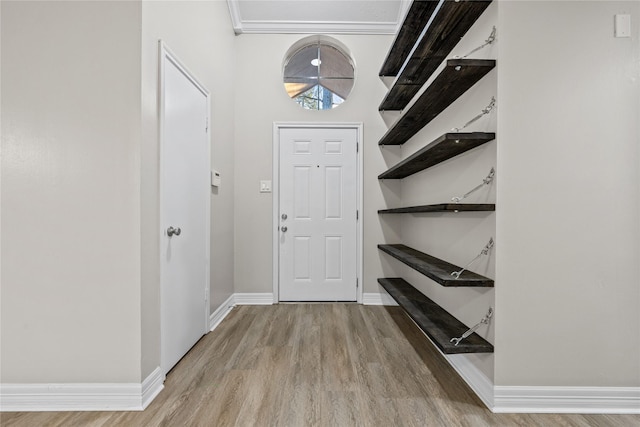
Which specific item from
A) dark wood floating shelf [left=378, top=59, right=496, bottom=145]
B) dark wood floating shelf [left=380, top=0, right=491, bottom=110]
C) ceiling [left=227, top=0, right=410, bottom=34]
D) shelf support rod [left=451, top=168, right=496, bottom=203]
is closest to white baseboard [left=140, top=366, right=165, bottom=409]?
shelf support rod [left=451, top=168, right=496, bottom=203]

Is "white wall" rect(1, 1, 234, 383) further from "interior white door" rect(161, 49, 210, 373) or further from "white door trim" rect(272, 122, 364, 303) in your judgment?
"white door trim" rect(272, 122, 364, 303)

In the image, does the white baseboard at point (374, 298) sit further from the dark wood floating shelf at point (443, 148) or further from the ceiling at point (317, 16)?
the ceiling at point (317, 16)

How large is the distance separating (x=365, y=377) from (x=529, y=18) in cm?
217

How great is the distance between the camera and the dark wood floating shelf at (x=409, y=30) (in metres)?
2.15

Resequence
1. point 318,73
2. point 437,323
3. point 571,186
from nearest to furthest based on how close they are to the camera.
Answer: point 571,186, point 437,323, point 318,73

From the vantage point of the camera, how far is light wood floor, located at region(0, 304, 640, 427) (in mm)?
1437

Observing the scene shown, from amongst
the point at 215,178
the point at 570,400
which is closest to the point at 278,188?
the point at 215,178

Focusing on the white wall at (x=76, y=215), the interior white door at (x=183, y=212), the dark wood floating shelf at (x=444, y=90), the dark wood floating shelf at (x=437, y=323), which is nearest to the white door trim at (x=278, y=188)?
the dark wood floating shelf at (x=437, y=323)

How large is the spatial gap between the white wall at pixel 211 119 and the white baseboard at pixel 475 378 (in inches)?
71.5

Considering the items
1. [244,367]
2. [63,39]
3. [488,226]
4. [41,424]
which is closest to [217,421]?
[244,367]

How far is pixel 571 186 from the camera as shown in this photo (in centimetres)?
151

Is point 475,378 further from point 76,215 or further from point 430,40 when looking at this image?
point 76,215

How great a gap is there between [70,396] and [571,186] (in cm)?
281

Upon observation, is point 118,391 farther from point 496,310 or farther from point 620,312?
point 620,312
